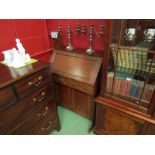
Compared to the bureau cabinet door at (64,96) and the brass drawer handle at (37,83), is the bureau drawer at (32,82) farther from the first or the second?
the bureau cabinet door at (64,96)

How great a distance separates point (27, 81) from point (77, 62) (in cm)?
77

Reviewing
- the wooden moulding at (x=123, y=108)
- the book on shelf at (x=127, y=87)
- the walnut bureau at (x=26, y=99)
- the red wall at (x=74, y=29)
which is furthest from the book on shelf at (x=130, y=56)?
the walnut bureau at (x=26, y=99)

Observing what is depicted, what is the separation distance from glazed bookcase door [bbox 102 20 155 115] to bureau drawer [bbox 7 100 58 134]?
2.20ft

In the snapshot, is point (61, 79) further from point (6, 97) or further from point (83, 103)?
point (6, 97)

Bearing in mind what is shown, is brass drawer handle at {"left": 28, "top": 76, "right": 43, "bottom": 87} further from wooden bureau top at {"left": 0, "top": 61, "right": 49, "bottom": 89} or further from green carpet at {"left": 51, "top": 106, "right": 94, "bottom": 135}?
green carpet at {"left": 51, "top": 106, "right": 94, "bottom": 135}

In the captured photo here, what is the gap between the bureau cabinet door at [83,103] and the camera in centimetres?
173

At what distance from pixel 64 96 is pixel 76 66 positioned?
0.58 metres

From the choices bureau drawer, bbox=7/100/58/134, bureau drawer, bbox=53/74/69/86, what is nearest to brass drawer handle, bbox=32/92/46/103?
bureau drawer, bbox=7/100/58/134

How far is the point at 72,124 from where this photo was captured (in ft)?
6.30

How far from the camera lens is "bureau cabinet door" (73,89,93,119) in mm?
1733

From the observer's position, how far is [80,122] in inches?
77.0

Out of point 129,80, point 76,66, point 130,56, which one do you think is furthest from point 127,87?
point 76,66

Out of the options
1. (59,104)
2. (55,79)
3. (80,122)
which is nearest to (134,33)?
(55,79)
